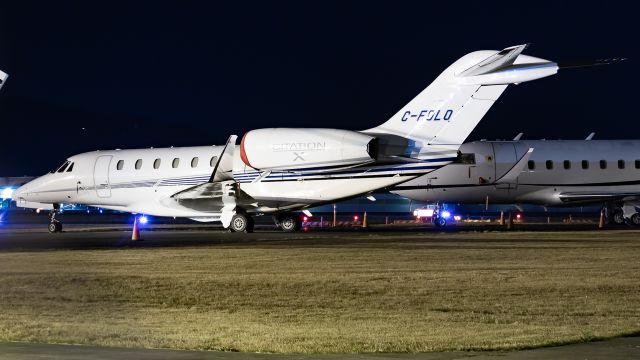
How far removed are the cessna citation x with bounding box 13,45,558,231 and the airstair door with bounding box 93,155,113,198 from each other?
0.17ft

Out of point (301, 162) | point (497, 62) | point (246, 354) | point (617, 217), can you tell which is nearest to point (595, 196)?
point (617, 217)

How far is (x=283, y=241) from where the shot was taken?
31.0 metres

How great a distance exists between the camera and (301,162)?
116 feet

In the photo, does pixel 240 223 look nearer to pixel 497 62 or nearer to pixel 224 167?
pixel 224 167

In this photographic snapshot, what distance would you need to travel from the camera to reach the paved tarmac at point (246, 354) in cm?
1068

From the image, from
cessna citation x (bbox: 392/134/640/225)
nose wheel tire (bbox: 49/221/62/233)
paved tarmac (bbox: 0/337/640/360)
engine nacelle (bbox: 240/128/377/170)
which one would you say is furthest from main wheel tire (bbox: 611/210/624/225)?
paved tarmac (bbox: 0/337/640/360)

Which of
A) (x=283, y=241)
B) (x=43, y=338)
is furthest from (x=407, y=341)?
(x=283, y=241)

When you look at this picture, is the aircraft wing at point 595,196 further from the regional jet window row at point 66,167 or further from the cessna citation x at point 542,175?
the regional jet window row at point 66,167

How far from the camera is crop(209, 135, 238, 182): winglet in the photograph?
36.6m

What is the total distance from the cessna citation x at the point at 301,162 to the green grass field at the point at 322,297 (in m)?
7.13

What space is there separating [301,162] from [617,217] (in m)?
18.2

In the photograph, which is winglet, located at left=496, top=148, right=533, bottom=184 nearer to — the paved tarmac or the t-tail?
the t-tail

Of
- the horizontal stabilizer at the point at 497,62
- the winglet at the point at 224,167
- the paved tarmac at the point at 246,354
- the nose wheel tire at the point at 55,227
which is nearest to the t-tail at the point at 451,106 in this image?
the horizontal stabilizer at the point at 497,62

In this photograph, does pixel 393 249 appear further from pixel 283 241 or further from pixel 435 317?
pixel 435 317
